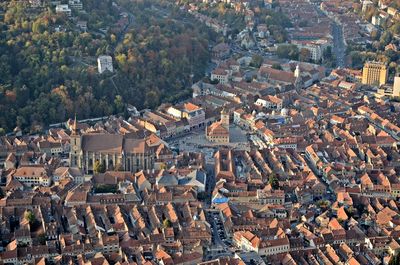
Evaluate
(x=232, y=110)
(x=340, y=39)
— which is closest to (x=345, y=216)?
(x=232, y=110)

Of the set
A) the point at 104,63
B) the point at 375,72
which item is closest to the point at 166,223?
the point at 104,63

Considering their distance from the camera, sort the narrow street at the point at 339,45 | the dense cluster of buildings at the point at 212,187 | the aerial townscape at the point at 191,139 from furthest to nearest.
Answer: the narrow street at the point at 339,45, the aerial townscape at the point at 191,139, the dense cluster of buildings at the point at 212,187

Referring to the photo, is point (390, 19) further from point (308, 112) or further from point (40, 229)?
point (40, 229)

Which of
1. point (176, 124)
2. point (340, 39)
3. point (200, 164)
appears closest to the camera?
point (200, 164)

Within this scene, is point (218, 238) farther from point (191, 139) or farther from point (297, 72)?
point (297, 72)

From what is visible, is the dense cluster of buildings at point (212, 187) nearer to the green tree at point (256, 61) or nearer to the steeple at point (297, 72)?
the steeple at point (297, 72)

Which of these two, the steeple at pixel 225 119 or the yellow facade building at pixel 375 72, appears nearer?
the steeple at pixel 225 119

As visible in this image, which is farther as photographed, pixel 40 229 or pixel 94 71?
pixel 94 71

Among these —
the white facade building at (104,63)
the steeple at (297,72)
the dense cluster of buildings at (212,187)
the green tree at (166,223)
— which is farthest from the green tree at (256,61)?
the green tree at (166,223)
